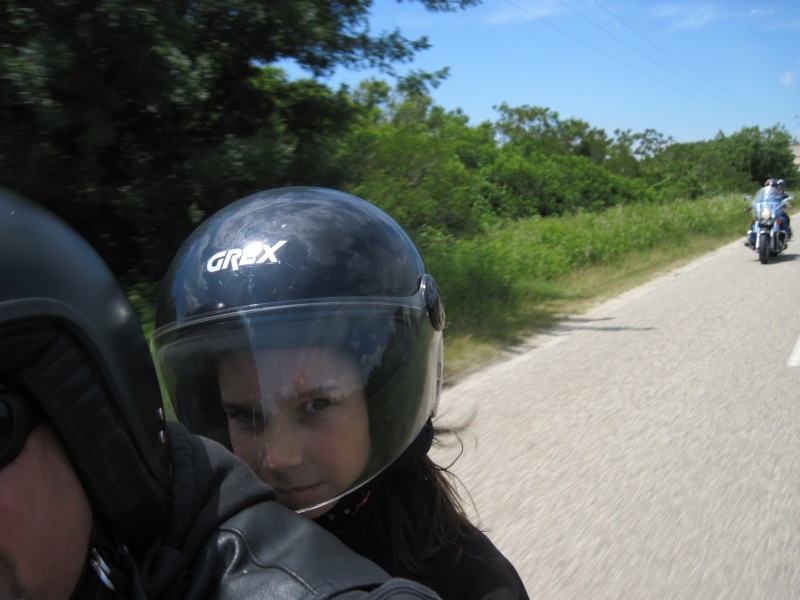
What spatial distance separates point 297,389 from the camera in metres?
1.41

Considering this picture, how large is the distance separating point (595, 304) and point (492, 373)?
4.10 meters

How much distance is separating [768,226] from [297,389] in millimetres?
14613

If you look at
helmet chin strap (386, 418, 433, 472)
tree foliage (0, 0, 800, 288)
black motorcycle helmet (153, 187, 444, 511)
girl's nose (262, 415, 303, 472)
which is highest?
tree foliage (0, 0, 800, 288)

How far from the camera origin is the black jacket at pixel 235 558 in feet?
2.81

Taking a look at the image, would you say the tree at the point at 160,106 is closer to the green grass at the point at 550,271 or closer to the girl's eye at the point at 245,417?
the green grass at the point at 550,271

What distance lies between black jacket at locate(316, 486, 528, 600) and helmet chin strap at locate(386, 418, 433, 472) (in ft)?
0.30

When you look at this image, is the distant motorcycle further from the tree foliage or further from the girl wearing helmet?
the girl wearing helmet

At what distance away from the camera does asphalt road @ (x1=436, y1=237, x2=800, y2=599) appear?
2873mm

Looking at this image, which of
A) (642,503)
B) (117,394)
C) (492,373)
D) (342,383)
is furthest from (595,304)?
(117,394)

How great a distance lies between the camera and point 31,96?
4816mm

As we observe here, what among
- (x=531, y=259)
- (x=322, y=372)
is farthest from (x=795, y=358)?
(x=322, y=372)

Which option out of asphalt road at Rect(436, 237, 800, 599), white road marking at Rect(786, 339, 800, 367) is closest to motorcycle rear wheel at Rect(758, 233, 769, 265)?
asphalt road at Rect(436, 237, 800, 599)

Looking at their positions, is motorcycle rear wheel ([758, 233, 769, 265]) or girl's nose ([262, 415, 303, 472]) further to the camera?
motorcycle rear wheel ([758, 233, 769, 265])

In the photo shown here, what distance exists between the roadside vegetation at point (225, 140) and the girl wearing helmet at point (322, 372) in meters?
3.96
